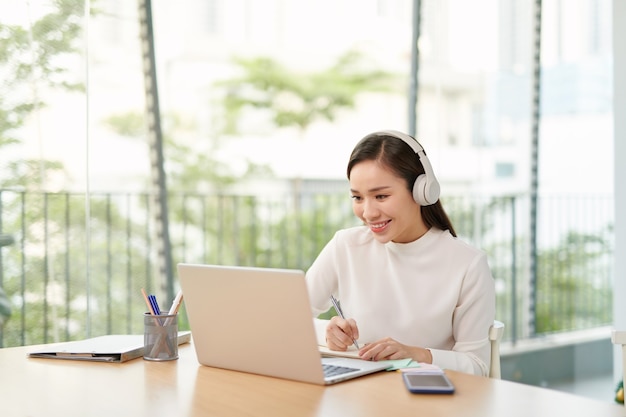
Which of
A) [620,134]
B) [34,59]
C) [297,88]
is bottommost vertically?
[620,134]

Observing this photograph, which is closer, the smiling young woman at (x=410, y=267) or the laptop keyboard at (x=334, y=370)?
the laptop keyboard at (x=334, y=370)

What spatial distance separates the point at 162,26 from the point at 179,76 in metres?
0.66

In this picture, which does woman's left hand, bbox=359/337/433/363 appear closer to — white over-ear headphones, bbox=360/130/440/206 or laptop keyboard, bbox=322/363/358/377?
laptop keyboard, bbox=322/363/358/377

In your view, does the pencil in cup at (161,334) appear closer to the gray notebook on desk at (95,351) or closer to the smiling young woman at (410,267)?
the gray notebook on desk at (95,351)

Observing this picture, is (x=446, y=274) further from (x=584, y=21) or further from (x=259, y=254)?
(x=259, y=254)

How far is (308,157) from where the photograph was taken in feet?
24.1

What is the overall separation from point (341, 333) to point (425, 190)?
0.43 metres

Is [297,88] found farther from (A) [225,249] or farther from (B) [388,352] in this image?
(B) [388,352]

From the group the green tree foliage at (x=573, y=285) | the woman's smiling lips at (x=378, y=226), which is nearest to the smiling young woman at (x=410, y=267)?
the woman's smiling lips at (x=378, y=226)

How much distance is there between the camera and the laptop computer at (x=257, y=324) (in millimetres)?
1492

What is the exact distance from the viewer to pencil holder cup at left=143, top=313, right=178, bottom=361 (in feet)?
5.89

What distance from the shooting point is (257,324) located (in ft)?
5.10

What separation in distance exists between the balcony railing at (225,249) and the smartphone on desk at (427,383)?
176 centimetres

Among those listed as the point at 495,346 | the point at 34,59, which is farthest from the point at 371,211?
the point at 34,59
